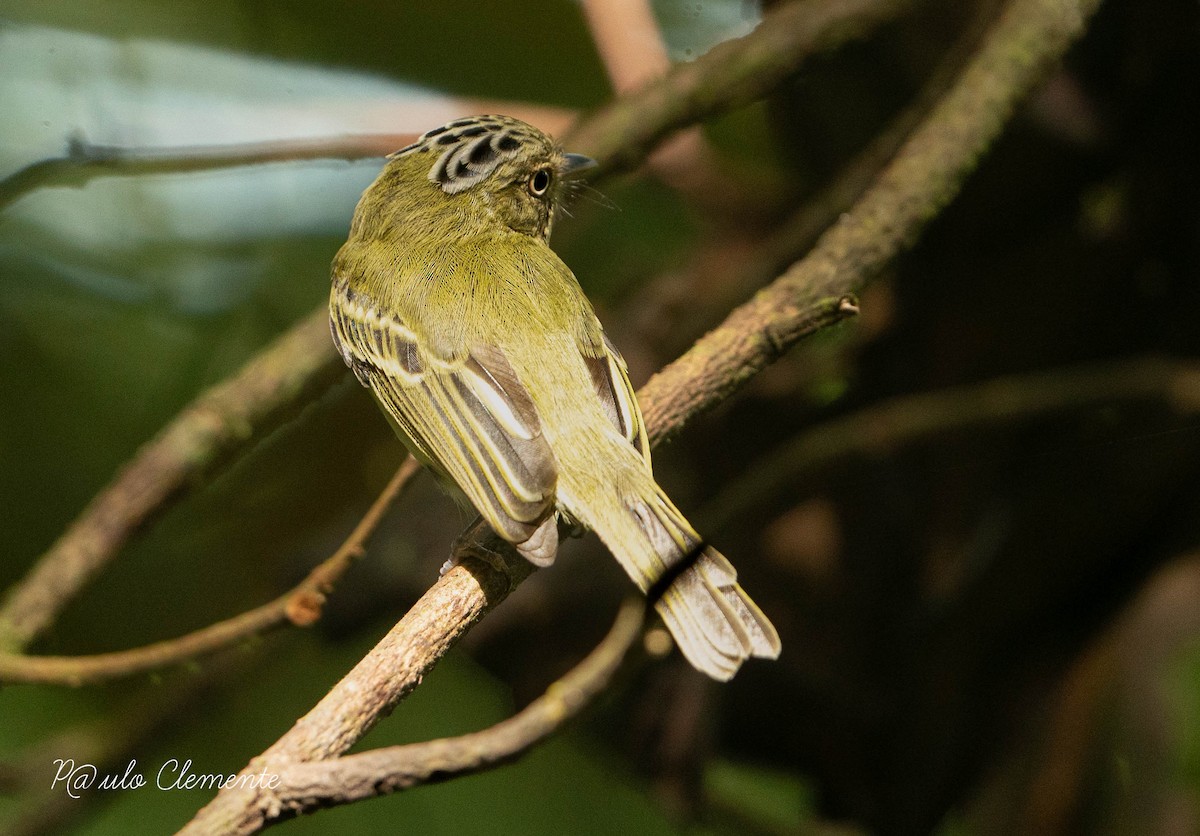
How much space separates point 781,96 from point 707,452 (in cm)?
111

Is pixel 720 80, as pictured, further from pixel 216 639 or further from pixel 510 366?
pixel 216 639

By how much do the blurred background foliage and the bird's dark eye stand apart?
0.50m

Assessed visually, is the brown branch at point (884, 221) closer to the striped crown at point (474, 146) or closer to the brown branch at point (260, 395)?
the brown branch at point (260, 395)

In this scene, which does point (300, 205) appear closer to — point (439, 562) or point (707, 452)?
point (439, 562)

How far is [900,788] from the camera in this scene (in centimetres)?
273

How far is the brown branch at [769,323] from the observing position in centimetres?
123

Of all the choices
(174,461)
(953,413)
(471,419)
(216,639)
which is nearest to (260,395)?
(174,461)

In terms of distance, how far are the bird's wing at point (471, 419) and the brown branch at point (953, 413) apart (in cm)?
106

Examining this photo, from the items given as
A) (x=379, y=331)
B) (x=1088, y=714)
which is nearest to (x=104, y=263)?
(x=379, y=331)

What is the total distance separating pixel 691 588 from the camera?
52.1 inches

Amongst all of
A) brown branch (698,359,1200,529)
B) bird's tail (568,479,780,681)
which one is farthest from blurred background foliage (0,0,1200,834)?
bird's tail (568,479,780,681)

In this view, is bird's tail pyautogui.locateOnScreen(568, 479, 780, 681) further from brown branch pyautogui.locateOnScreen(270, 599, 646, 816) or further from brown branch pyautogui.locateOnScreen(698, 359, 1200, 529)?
brown branch pyautogui.locateOnScreen(698, 359, 1200, 529)

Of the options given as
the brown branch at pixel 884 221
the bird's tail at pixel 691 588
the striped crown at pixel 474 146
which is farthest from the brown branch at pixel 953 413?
the bird's tail at pixel 691 588

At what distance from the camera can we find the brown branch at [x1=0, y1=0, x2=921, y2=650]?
7.03 ft
